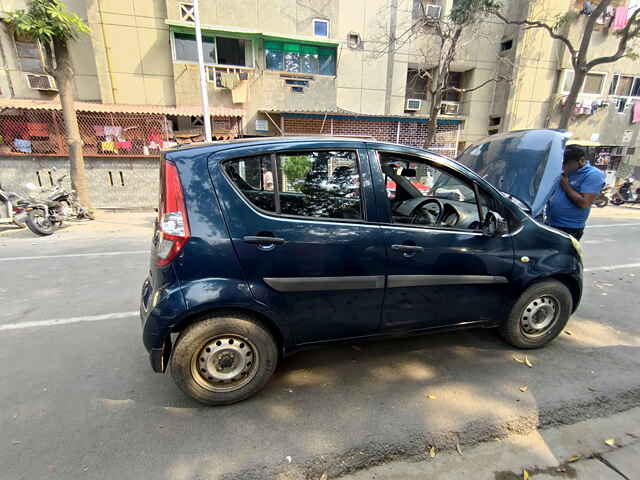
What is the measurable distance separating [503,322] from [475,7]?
1157 centimetres

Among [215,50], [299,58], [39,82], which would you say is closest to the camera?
[39,82]

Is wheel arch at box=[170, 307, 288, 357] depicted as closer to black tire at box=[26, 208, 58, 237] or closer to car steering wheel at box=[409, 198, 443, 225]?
car steering wheel at box=[409, 198, 443, 225]

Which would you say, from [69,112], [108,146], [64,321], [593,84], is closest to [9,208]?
[69,112]

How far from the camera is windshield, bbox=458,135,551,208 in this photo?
11.0ft

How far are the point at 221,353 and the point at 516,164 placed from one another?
3.57m

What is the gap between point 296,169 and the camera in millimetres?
2328

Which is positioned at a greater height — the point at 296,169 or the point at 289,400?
the point at 296,169

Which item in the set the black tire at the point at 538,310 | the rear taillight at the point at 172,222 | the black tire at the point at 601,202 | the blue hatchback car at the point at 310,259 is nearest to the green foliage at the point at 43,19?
the blue hatchback car at the point at 310,259

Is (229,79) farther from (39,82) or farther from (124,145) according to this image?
(39,82)

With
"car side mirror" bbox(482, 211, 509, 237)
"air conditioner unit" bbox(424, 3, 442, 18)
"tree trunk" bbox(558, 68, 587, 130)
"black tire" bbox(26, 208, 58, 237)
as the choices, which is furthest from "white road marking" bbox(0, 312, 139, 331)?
"air conditioner unit" bbox(424, 3, 442, 18)

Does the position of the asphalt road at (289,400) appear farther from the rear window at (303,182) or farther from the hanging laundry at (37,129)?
the hanging laundry at (37,129)

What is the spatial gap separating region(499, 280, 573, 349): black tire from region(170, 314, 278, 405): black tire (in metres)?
2.11

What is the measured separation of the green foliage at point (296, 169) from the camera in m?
2.28

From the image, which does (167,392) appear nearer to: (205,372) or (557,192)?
(205,372)
